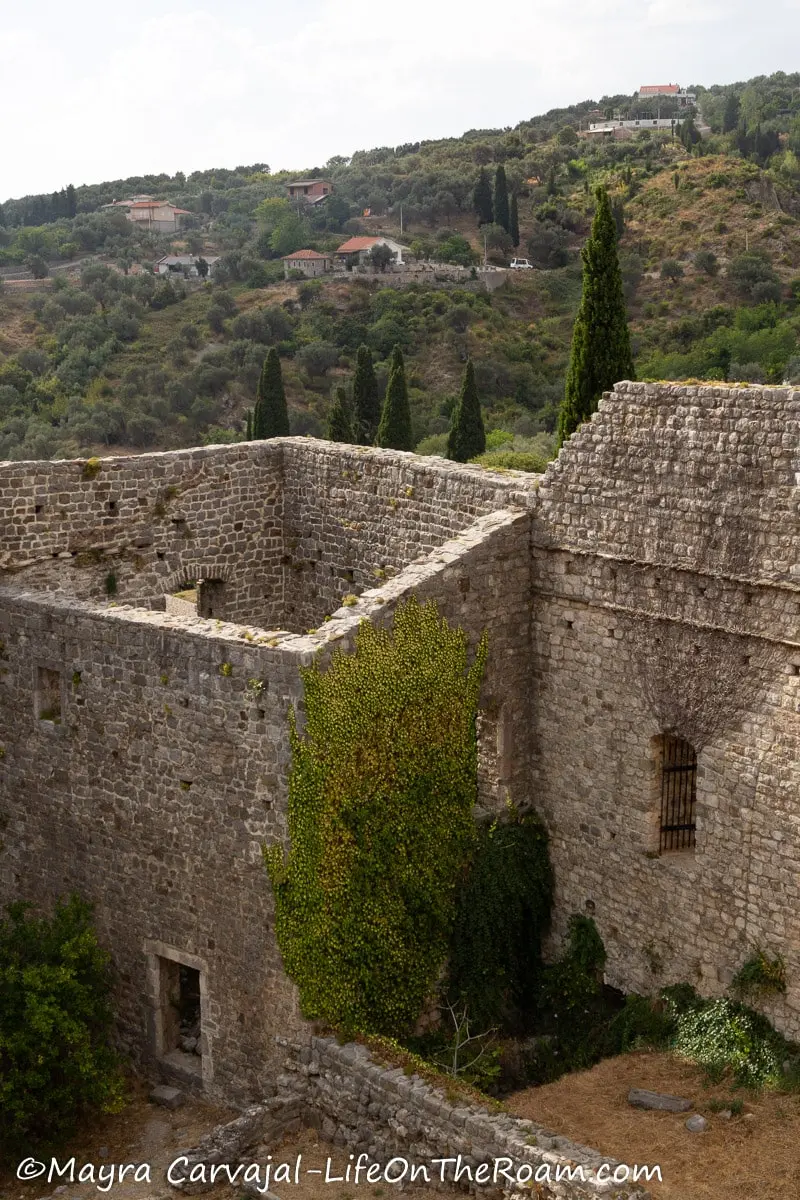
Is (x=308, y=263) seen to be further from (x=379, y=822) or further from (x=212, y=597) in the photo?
(x=379, y=822)

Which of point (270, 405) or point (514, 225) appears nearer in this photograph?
point (270, 405)

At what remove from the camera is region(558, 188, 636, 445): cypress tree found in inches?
870

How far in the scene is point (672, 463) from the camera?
12.4m

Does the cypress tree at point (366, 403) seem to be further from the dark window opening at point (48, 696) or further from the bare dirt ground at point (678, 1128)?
the bare dirt ground at point (678, 1128)

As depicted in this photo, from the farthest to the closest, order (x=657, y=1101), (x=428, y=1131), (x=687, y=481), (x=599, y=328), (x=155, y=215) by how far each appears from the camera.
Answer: (x=155, y=215) → (x=599, y=328) → (x=687, y=481) → (x=657, y=1101) → (x=428, y=1131)

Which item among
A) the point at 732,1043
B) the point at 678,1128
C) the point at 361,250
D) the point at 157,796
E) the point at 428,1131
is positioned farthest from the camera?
the point at 361,250

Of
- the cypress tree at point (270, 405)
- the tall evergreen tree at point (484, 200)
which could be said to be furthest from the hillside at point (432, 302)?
the cypress tree at point (270, 405)

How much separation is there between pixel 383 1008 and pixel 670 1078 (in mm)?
2600

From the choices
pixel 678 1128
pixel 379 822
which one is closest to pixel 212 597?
pixel 379 822

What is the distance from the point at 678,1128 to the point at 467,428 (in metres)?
31.7

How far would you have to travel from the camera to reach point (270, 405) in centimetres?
3934

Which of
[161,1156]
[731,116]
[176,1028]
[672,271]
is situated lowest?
[161,1156]

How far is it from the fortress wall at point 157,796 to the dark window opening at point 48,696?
3.0 inches

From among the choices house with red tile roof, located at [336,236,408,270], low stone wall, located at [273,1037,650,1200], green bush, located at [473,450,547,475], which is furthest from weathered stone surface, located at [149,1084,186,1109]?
house with red tile roof, located at [336,236,408,270]
